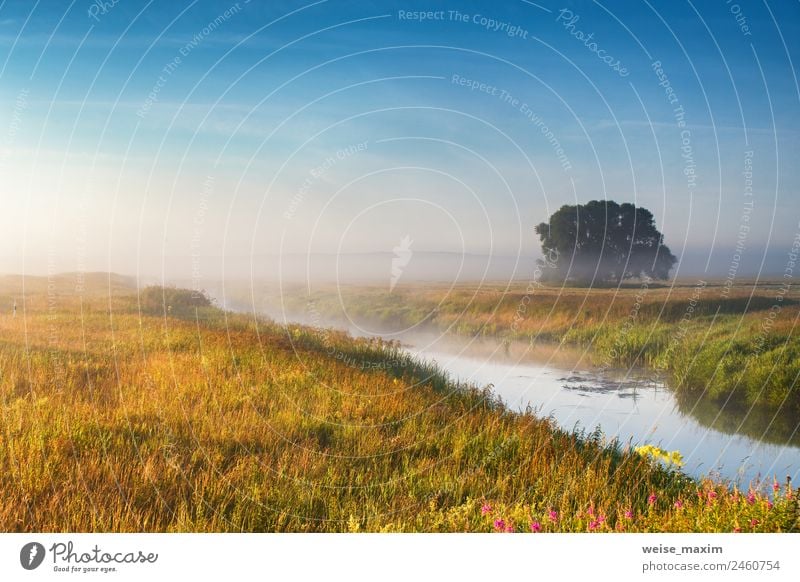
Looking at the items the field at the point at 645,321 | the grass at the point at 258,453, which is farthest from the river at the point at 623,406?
the grass at the point at 258,453

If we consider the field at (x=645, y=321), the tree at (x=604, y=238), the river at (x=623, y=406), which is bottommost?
the river at (x=623, y=406)

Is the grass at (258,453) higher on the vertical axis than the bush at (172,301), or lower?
lower

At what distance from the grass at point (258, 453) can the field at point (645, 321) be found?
1.31 metres

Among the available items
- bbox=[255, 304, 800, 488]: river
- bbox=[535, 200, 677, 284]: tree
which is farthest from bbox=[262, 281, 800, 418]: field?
bbox=[535, 200, 677, 284]: tree

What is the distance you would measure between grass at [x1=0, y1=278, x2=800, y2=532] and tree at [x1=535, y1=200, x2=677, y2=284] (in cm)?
210

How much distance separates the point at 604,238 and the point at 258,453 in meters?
4.38

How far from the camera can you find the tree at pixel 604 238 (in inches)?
265

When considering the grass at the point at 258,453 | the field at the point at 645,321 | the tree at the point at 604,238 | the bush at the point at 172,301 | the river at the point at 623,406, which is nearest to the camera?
the grass at the point at 258,453

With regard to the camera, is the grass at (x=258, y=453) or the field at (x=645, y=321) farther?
the field at (x=645, y=321)

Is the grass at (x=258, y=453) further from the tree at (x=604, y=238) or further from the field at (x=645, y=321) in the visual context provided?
the tree at (x=604, y=238)

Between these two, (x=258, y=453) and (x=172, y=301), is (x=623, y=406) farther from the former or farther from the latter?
(x=172, y=301)

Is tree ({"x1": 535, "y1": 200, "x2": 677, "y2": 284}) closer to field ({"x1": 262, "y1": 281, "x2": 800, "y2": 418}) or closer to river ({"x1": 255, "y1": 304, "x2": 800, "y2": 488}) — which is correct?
field ({"x1": 262, "y1": 281, "x2": 800, "y2": 418})

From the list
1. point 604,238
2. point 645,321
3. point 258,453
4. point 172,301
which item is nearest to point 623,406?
point 604,238
